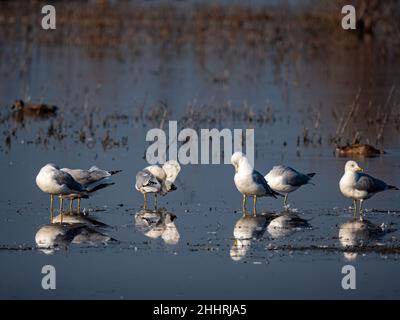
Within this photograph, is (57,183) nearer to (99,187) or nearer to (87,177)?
(87,177)

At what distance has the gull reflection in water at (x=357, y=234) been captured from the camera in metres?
12.1

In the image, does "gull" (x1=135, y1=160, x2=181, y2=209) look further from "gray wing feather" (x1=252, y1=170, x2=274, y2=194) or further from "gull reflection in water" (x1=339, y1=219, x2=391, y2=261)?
"gull reflection in water" (x1=339, y1=219, x2=391, y2=261)

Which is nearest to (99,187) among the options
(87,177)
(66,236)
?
(87,177)

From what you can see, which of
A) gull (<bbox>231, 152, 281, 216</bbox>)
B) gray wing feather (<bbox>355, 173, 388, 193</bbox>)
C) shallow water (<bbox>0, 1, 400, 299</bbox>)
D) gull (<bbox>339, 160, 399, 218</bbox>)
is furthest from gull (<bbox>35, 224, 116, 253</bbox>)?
gray wing feather (<bbox>355, 173, 388, 193</bbox>)

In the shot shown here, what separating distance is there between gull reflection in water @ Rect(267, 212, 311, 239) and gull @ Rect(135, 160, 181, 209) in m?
1.80

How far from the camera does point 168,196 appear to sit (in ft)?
50.6

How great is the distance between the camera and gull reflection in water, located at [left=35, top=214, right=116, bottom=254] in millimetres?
12125

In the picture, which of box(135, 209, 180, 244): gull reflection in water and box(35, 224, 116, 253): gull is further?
box(135, 209, 180, 244): gull reflection in water

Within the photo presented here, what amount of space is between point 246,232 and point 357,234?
1333mm

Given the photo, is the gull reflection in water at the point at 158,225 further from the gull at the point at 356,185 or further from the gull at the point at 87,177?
the gull at the point at 356,185

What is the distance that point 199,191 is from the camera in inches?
615

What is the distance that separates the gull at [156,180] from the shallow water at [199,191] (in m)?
0.31
